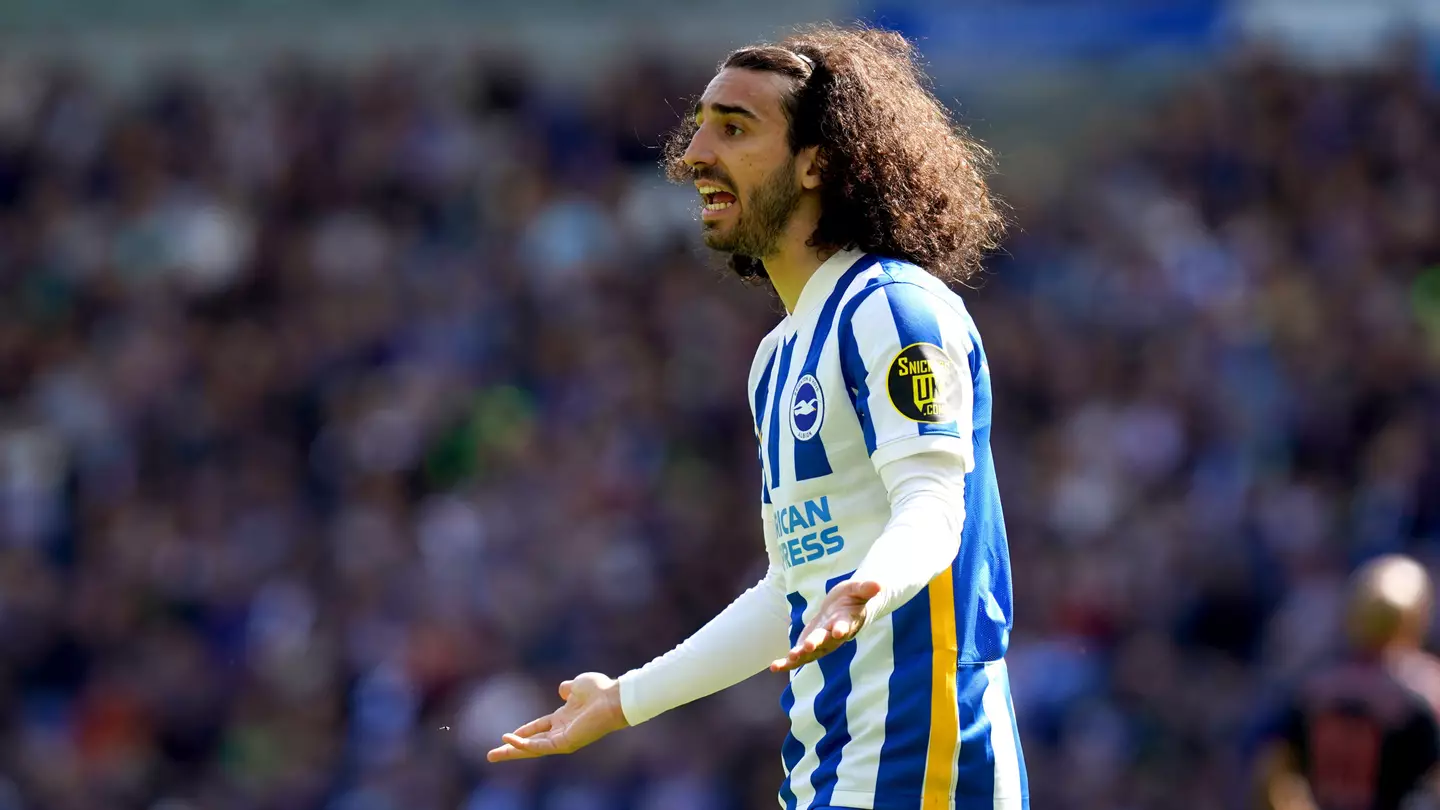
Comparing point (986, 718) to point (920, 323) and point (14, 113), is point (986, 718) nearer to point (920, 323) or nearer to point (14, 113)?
point (920, 323)

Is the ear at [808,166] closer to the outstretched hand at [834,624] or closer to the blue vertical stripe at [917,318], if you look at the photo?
the blue vertical stripe at [917,318]

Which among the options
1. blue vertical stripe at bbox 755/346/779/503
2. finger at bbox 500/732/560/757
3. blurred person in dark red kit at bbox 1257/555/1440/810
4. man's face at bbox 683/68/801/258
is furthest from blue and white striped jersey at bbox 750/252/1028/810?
blurred person in dark red kit at bbox 1257/555/1440/810

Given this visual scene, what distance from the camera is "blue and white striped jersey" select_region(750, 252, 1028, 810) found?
143 inches

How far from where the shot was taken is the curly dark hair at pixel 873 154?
409cm

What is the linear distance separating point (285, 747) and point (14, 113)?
8.09 metres

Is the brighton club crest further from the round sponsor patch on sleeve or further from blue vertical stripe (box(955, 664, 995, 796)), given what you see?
blue vertical stripe (box(955, 664, 995, 796))

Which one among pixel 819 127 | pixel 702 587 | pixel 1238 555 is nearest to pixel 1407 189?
pixel 1238 555

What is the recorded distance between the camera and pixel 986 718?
12.1 ft

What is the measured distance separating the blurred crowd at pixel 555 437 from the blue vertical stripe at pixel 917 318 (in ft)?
20.5

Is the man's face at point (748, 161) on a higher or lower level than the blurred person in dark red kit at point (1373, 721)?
higher

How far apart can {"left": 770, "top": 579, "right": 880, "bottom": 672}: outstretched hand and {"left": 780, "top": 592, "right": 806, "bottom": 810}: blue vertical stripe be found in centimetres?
69

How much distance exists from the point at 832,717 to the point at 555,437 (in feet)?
31.6

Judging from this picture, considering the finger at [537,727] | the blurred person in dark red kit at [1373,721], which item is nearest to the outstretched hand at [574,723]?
the finger at [537,727]

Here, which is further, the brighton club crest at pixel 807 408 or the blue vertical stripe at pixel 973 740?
the brighton club crest at pixel 807 408
